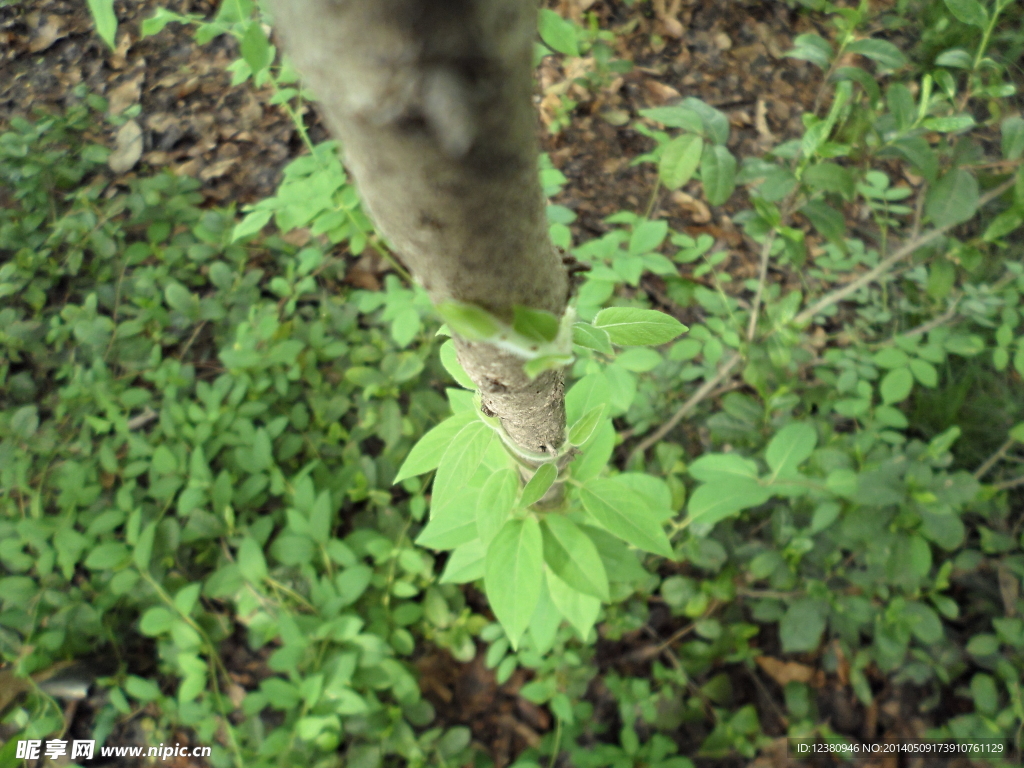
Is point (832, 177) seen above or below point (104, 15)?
below

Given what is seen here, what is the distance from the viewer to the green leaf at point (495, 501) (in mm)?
592

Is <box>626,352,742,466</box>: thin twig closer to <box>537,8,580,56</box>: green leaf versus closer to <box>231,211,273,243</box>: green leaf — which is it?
<box>537,8,580,56</box>: green leaf

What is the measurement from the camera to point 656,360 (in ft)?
3.60

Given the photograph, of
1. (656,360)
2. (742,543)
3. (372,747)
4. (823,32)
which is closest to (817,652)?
(742,543)

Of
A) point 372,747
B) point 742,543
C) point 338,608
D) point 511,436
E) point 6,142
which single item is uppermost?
point 6,142

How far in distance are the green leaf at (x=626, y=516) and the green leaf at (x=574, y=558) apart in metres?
0.04

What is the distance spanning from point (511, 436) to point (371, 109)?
15.5 inches

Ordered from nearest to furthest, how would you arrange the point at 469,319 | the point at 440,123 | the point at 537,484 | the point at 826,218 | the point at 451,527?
the point at 440,123
the point at 469,319
the point at 537,484
the point at 451,527
the point at 826,218

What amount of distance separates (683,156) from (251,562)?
1.31m

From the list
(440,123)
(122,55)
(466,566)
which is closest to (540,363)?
(440,123)

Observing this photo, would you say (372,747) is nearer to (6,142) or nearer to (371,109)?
(371,109)

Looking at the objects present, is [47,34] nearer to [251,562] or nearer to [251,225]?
[251,225]

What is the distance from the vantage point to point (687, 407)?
1503 millimetres

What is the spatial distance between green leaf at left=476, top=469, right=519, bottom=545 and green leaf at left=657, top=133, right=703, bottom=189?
66cm
